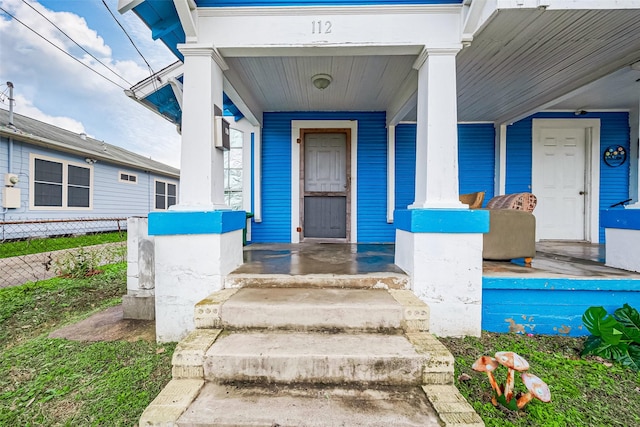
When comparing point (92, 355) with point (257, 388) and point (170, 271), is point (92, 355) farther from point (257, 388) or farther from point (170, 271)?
point (257, 388)

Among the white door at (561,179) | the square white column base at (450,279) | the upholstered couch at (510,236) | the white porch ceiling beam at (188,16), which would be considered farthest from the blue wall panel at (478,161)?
the white porch ceiling beam at (188,16)

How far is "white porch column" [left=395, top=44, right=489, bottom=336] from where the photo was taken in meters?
2.16

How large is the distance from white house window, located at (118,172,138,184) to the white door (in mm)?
11449

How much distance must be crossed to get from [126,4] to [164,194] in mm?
11364

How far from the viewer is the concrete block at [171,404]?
1.19 m

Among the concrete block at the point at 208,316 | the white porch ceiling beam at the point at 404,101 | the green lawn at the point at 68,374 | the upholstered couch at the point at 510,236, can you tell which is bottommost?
the green lawn at the point at 68,374

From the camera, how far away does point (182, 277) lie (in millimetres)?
2166

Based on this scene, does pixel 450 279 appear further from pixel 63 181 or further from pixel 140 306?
pixel 63 181

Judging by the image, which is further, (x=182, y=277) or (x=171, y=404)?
(x=182, y=277)

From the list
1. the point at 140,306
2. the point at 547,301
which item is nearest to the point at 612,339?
the point at 547,301

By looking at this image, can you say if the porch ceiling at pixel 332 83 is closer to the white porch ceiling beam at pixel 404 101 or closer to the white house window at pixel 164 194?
the white porch ceiling beam at pixel 404 101

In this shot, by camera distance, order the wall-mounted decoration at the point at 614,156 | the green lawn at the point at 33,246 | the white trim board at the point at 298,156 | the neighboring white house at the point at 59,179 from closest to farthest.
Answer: the wall-mounted decoration at the point at 614,156 → the white trim board at the point at 298,156 → the green lawn at the point at 33,246 → the neighboring white house at the point at 59,179

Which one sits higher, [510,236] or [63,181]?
[63,181]

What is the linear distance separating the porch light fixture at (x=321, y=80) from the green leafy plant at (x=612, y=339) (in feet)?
10.7
